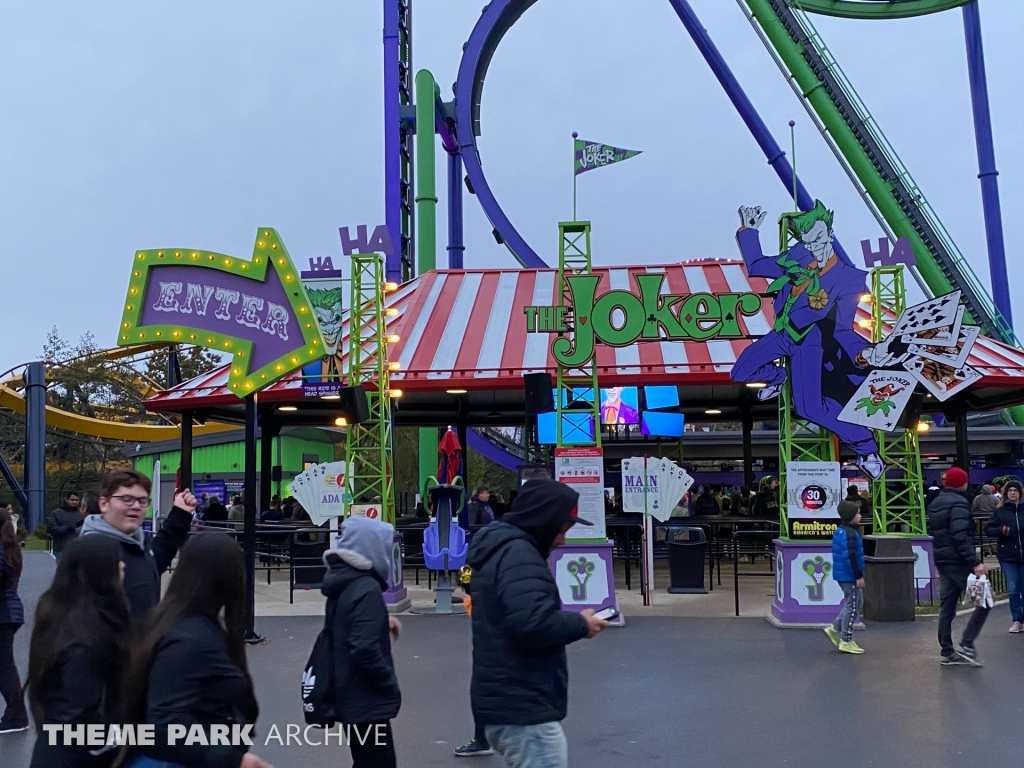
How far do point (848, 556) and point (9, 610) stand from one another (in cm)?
723

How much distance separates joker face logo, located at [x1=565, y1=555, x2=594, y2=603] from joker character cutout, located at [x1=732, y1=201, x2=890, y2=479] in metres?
3.33

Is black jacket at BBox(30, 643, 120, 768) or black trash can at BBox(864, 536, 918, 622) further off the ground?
black jacket at BBox(30, 643, 120, 768)

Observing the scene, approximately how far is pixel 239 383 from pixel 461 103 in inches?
783

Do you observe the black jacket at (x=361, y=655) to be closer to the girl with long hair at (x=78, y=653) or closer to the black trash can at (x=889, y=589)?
the girl with long hair at (x=78, y=653)

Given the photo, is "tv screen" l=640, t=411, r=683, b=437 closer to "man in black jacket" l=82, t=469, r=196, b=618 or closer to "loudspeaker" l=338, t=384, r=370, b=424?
"loudspeaker" l=338, t=384, r=370, b=424

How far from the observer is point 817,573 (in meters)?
11.5

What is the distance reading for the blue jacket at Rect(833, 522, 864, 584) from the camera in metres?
9.18

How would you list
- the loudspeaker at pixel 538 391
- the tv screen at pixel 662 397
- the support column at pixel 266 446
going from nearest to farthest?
1. the loudspeaker at pixel 538 391
2. the support column at pixel 266 446
3. the tv screen at pixel 662 397

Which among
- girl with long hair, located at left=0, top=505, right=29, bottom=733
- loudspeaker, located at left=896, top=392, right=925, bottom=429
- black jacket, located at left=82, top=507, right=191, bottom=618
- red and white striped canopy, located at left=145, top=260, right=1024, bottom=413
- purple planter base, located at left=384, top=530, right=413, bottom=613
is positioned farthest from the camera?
red and white striped canopy, located at left=145, top=260, right=1024, bottom=413

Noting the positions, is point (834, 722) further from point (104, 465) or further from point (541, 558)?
point (104, 465)

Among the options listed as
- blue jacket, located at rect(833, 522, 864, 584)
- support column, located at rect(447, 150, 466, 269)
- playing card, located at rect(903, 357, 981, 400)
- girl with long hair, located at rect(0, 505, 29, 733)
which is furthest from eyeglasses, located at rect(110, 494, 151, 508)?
support column, located at rect(447, 150, 466, 269)

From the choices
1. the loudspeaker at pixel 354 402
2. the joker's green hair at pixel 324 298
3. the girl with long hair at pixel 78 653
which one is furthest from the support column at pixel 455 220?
the girl with long hair at pixel 78 653

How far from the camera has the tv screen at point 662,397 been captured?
21719 millimetres

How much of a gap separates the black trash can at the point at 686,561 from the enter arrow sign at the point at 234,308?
690 cm
